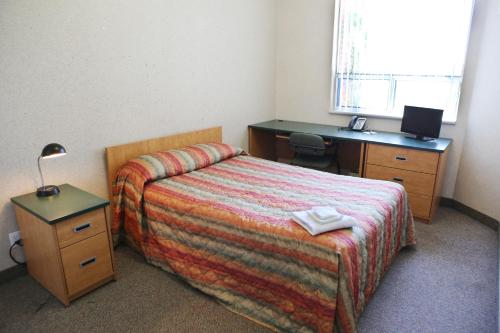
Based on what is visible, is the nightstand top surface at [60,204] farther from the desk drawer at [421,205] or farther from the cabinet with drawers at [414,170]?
the desk drawer at [421,205]

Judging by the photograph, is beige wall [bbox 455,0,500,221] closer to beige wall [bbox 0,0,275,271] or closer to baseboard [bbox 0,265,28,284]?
beige wall [bbox 0,0,275,271]

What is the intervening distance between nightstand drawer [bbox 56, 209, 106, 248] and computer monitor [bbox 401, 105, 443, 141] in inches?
117

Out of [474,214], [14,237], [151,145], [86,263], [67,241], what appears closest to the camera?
[67,241]

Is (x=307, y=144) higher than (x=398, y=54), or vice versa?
(x=398, y=54)

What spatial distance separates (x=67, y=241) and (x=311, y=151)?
2381 mm

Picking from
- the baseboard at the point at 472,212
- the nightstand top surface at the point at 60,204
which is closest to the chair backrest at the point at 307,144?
the baseboard at the point at 472,212

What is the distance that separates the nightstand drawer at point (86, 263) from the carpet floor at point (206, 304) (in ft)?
0.34

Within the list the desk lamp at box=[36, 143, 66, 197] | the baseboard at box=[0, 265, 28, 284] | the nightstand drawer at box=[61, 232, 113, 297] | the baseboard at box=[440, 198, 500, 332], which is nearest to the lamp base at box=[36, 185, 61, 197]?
the desk lamp at box=[36, 143, 66, 197]

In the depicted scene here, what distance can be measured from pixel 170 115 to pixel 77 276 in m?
1.59

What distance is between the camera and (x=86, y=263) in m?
2.16

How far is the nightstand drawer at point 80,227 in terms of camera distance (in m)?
2.00

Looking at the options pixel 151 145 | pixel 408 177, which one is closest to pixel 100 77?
pixel 151 145

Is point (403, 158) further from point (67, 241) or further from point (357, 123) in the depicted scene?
point (67, 241)

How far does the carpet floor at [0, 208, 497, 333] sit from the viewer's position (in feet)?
6.42
